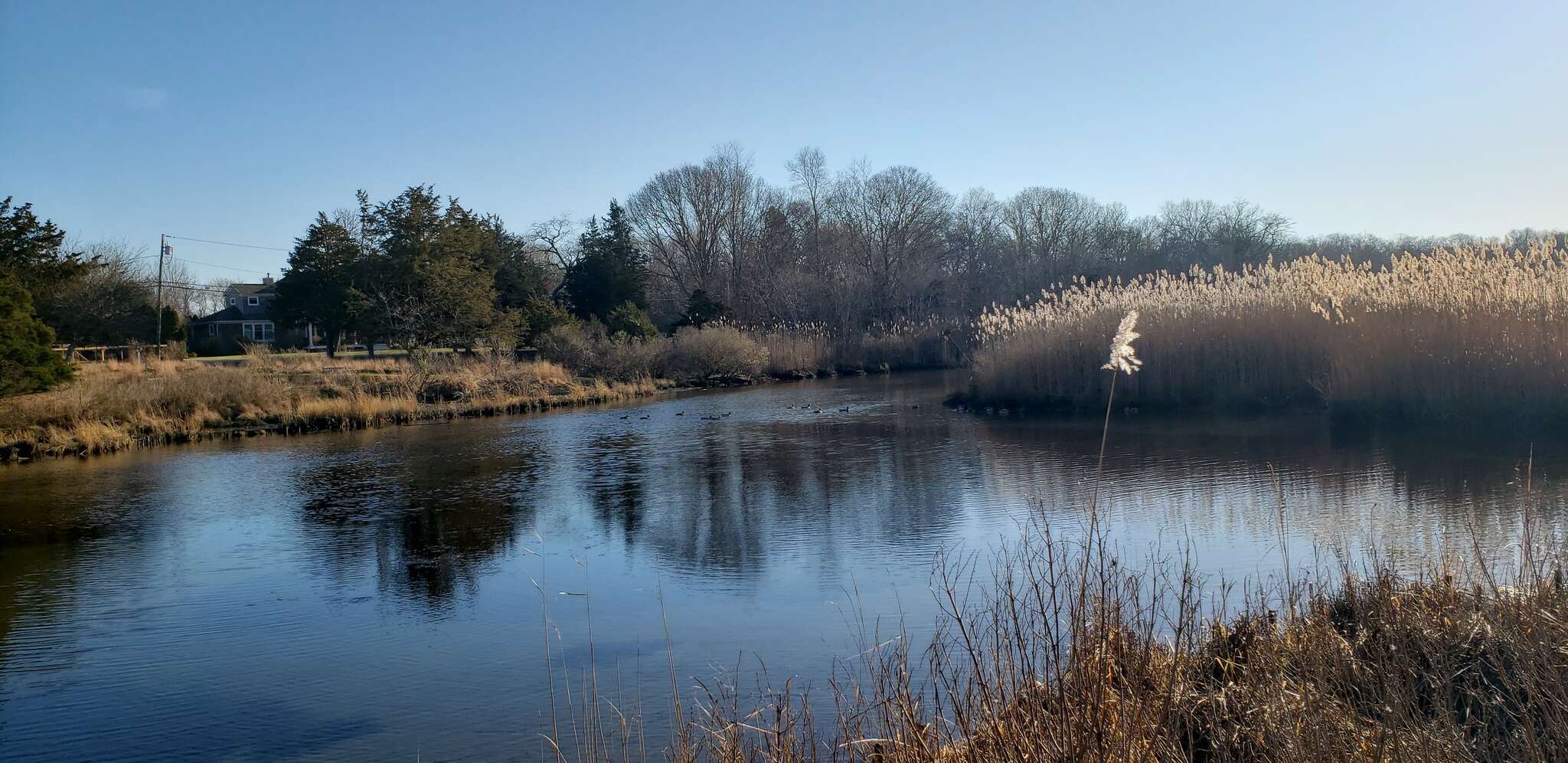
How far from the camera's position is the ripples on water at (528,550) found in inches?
212

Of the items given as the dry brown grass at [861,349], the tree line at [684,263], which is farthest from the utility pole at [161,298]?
the dry brown grass at [861,349]

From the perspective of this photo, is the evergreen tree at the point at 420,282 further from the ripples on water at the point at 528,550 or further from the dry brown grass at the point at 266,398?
the ripples on water at the point at 528,550

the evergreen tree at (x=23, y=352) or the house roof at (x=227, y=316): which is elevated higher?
the house roof at (x=227, y=316)

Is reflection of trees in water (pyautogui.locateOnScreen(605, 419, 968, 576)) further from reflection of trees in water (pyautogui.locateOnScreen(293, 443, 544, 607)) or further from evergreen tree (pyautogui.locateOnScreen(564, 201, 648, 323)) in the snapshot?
evergreen tree (pyautogui.locateOnScreen(564, 201, 648, 323))

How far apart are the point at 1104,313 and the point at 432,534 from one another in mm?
12629

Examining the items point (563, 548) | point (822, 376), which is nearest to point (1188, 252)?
point (822, 376)

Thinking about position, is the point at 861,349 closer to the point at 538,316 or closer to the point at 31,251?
the point at 538,316

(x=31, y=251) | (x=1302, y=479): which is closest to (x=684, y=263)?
(x=31, y=251)

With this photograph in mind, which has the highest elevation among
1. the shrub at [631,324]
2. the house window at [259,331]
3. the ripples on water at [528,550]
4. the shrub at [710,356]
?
the house window at [259,331]

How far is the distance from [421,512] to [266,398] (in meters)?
12.4

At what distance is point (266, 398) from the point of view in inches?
826

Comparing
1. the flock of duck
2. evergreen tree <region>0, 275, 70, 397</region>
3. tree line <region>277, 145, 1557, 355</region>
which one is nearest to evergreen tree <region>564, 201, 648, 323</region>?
tree line <region>277, 145, 1557, 355</region>

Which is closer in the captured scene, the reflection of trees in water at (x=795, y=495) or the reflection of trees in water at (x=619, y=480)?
the reflection of trees in water at (x=795, y=495)

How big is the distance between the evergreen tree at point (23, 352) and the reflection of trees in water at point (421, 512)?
5936mm
